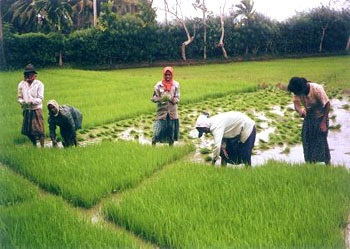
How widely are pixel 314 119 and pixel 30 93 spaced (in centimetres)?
Result: 332

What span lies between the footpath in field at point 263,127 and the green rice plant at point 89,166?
1.91 feet

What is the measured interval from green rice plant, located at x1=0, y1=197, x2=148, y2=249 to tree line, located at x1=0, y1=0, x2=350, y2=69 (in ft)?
6.13

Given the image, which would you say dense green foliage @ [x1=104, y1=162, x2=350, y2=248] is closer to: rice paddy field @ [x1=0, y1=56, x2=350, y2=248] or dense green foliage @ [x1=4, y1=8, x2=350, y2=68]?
rice paddy field @ [x1=0, y1=56, x2=350, y2=248]

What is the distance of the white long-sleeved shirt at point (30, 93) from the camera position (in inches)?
181

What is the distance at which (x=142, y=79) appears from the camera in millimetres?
5391

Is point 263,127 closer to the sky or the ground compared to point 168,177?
closer to the sky

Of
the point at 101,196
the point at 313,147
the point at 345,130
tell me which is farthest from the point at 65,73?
the point at 345,130

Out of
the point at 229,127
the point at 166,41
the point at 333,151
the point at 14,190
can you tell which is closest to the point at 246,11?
the point at 166,41

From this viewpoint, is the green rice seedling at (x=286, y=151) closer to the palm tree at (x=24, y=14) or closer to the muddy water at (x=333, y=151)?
the muddy water at (x=333, y=151)

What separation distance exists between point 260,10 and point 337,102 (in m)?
1.82

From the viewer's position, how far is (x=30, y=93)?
4664 mm

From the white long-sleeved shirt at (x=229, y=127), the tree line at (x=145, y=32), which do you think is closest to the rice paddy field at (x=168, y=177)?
the tree line at (x=145, y=32)

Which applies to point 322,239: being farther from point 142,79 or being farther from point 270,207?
point 142,79

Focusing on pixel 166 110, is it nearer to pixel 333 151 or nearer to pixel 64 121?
pixel 64 121
